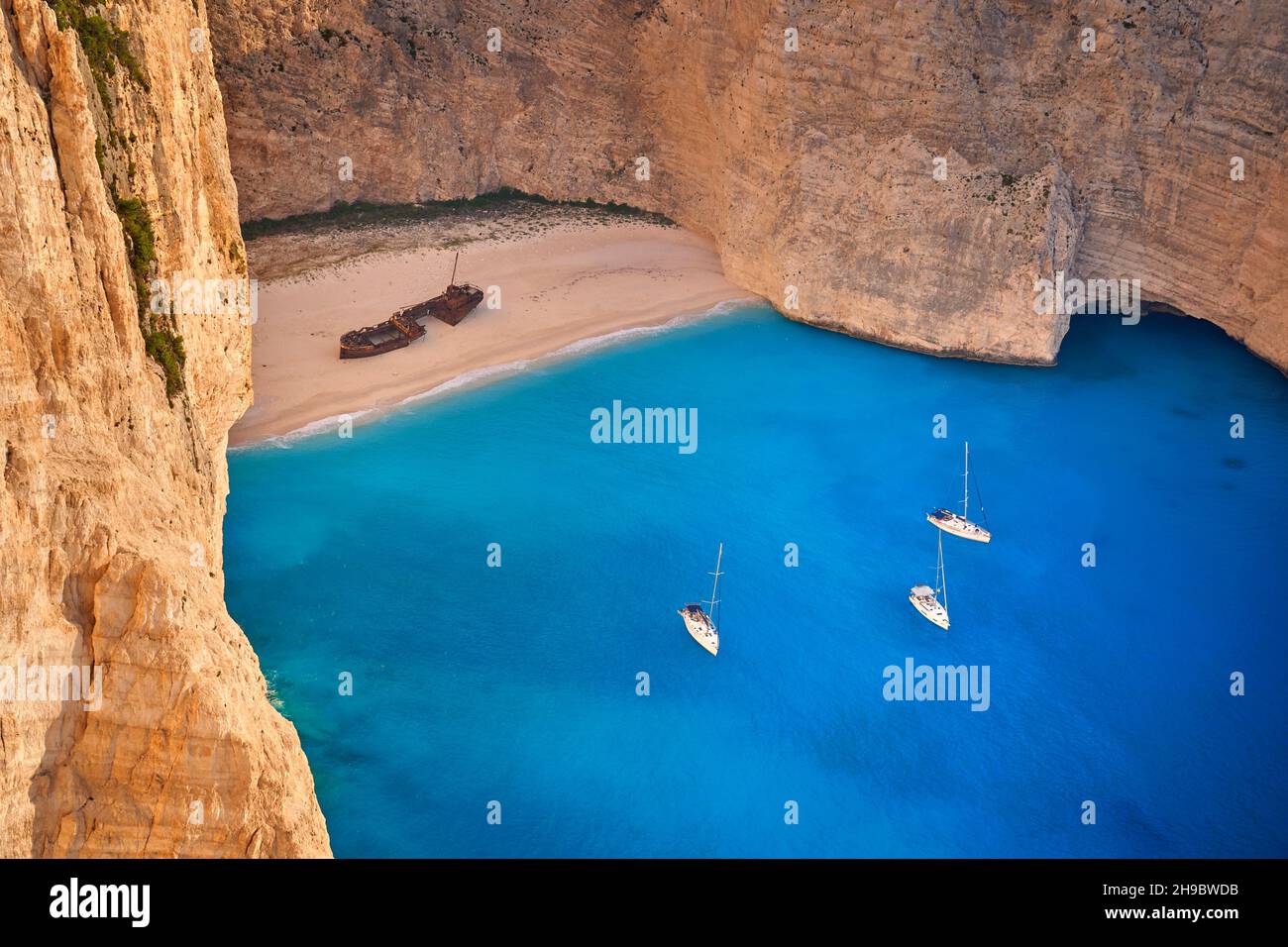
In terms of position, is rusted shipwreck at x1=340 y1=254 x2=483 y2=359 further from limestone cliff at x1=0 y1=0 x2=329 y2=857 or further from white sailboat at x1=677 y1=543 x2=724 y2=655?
limestone cliff at x1=0 y1=0 x2=329 y2=857

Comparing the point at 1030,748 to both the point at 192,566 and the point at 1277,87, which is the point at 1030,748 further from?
the point at 1277,87

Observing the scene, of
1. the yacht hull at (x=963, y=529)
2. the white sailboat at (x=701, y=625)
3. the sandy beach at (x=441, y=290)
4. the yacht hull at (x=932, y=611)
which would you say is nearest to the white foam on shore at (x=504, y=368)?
the sandy beach at (x=441, y=290)

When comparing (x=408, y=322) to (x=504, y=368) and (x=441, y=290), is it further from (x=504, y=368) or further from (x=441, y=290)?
(x=504, y=368)

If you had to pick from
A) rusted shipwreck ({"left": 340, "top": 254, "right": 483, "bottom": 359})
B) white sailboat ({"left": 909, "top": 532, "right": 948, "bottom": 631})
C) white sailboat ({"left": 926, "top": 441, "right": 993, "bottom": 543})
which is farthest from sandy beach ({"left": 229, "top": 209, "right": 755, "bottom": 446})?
white sailboat ({"left": 909, "top": 532, "right": 948, "bottom": 631})

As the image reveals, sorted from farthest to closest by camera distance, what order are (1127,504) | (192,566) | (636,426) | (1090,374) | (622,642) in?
(1090,374) → (636,426) → (1127,504) → (622,642) → (192,566)

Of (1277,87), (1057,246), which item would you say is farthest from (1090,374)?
(1277,87)

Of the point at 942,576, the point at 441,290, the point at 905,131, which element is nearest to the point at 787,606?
the point at 942,576

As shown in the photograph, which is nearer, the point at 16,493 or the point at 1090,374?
the point at 16,493
